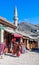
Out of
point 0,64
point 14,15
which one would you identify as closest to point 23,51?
point 0,64

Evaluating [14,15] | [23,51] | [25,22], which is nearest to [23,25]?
[25,22]

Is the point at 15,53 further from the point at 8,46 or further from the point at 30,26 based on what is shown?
the point at 30,26

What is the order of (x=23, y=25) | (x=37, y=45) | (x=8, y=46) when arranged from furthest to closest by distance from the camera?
(x=23, y=25) → (x=37, y=45) → (x=8, y=46)

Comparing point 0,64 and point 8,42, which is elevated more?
point 8,42

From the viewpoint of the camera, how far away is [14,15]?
35.7 metres

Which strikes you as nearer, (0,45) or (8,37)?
(0,45)

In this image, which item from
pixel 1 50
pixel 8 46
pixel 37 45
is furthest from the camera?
pixel 37 45

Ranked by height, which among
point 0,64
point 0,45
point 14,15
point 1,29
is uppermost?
point 14,15

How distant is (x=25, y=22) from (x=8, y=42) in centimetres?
4775

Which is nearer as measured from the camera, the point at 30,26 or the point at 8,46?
the point at 8,46

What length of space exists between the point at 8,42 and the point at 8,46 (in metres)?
0.44

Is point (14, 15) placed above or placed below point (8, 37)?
above

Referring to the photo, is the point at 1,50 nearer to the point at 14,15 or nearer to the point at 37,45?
the point at 14,15

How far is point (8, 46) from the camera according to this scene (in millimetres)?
20453
